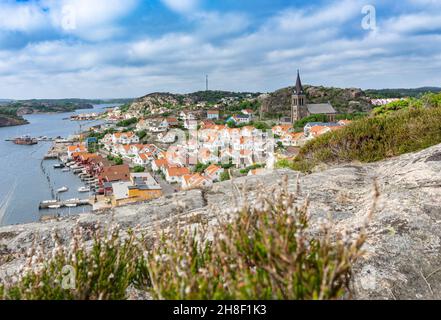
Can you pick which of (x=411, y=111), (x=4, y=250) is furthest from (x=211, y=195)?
(x=411, y=111)

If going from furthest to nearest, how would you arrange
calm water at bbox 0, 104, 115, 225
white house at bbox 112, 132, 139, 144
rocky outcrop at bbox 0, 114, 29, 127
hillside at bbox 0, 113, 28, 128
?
hillside at bbox 0, 113, 28, 128 < rocky outcrop at bbox 0, 114, 29, 127 < white house at bbox 112, 132, 139, 144 < calm water at bbox 0, 104, 115, 225

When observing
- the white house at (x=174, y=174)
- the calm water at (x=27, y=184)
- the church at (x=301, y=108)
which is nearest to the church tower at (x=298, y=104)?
the church at (x=301, y=108)


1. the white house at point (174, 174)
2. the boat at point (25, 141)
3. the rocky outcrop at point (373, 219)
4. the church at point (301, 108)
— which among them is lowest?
the white house at point (174, 174)

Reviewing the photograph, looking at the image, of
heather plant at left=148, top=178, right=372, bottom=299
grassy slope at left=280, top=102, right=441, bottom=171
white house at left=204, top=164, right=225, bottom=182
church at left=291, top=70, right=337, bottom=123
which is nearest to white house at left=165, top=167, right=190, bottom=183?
white house at left=204, top=164, right=225, bottom=182

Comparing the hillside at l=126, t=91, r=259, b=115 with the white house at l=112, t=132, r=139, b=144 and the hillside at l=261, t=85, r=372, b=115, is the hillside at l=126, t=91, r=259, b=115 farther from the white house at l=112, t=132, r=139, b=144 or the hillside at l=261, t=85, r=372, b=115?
the white house at l=112, t=132, r=139, b=144

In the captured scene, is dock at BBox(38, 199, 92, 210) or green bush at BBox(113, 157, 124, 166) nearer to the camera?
dock at BBox(38, 199, 92, 210)

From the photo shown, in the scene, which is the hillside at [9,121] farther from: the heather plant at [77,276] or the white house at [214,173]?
the heather plant at [77,276]

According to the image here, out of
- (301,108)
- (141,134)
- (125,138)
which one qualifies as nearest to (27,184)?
(125,138)
